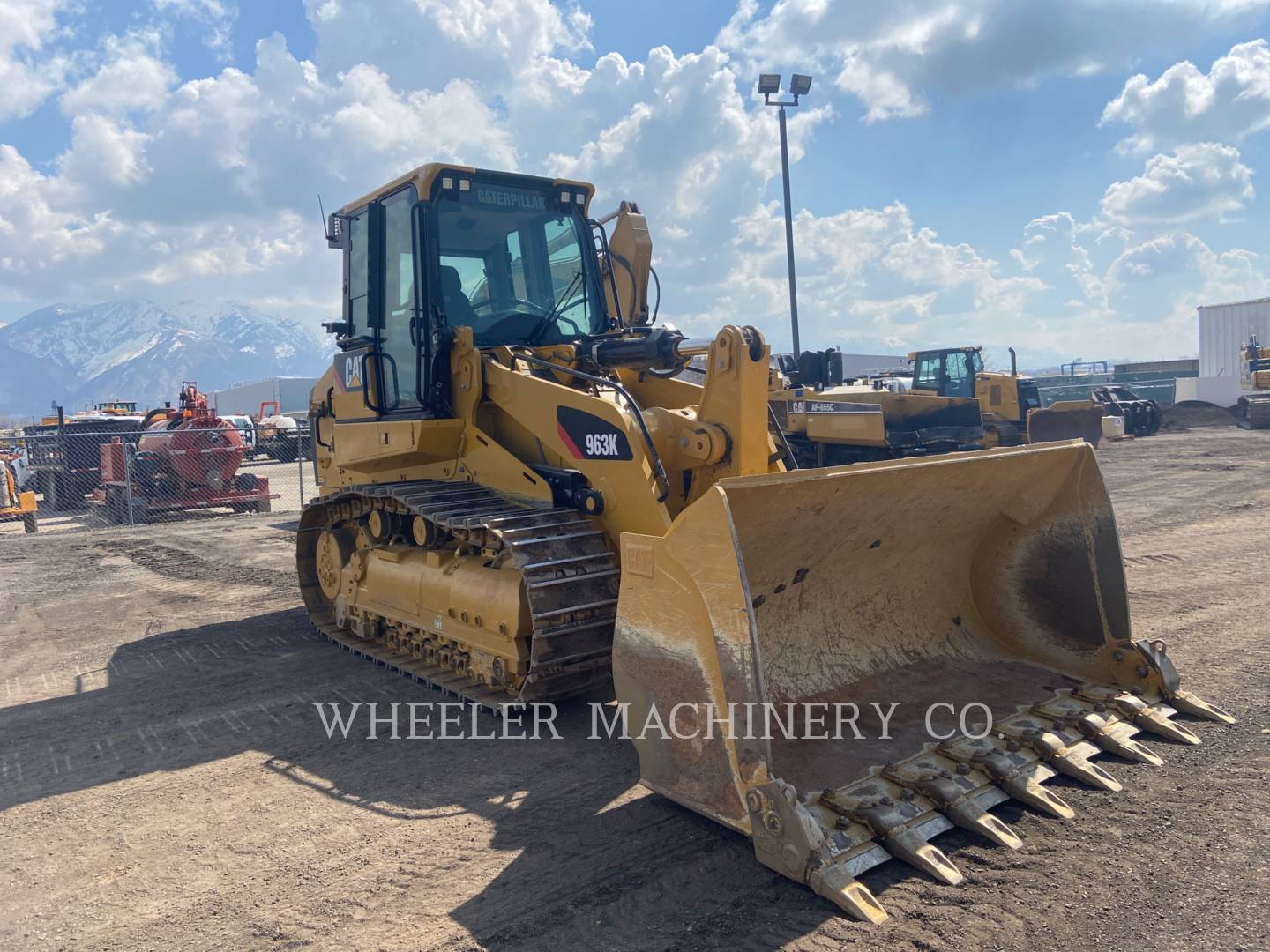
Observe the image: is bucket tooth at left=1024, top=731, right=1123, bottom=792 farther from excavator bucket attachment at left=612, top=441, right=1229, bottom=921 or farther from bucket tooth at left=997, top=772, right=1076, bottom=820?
bucket tooth at left=997, top=772, right=1076, bottom=820

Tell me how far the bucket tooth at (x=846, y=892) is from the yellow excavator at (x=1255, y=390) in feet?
102

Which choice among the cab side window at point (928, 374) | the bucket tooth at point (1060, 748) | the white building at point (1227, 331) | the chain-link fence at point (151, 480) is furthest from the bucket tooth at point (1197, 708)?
the white building at point (1227, 331)

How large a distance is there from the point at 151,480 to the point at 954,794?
53.7ft

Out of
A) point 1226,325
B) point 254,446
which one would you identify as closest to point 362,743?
point 254,446

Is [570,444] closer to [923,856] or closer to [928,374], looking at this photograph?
[923,856]

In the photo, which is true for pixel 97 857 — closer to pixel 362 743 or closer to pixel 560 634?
pixel 362 743

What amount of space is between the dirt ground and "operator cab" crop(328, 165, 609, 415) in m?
2.18

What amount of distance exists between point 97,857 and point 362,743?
1401 mm

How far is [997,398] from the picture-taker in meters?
21.5

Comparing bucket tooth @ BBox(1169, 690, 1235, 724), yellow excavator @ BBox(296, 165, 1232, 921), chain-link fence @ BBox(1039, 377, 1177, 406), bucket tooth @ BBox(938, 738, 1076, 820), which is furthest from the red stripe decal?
chain-link fence @ BBox(1039, 377, 1177, 406)

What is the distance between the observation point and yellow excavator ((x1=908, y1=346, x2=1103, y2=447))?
2064 centimetres

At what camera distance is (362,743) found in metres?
4.94

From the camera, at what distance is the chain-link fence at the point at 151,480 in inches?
645

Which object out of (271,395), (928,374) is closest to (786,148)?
(928,374)
